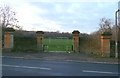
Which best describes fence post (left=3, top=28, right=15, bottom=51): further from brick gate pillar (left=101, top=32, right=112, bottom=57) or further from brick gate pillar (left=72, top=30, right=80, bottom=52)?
brick gate pillar (left=101, top=32, right=112, bottom=57)

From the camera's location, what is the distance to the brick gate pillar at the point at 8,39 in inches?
1038

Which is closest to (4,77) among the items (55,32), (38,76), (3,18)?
(38,76)

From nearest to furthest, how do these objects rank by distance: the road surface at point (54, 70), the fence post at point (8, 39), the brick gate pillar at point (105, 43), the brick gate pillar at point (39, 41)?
the road surface at point (54, 70) < the brick gate pillar at point (105, 43) < the fence post at point (8, 39) < the brick gate pillar at point (39, 41)

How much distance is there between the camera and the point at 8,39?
26.7m

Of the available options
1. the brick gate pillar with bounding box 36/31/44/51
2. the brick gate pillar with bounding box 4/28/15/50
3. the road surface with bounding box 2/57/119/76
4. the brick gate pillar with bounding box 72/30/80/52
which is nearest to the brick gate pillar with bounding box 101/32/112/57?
the brick gate pillar with bounding box 72/30/80/52

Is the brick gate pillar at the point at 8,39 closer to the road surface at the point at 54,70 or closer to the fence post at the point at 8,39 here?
the fence post at the point at 8,39

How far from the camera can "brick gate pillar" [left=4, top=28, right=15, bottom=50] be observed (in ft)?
86.5

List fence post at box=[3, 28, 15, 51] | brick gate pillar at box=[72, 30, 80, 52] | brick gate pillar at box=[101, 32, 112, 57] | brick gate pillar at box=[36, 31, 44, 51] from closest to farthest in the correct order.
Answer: brick gate pillar at box=[101, 32, 112, 57] < fence post at box=[3, 28, 15, 51] < brick gate pillar at box=[36, 31, 44, 51] < brick gate pillar at box=[72, 30, 80, 52]

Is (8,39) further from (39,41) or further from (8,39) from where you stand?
(39,41)

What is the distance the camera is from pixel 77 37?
28.5 metres

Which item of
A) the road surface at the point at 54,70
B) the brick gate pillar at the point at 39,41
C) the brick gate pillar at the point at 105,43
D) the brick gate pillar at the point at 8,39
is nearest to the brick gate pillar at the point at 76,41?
the brick gate pillar at the point at 39,41

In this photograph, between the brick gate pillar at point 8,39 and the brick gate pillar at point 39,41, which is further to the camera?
Result: the brick gate pillar at point 39,41

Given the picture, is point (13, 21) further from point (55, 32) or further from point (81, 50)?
point (81, 50)

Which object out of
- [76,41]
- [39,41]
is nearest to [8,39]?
[39,41]
